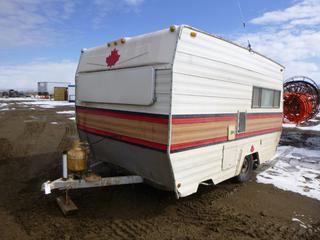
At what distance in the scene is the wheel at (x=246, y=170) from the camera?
6438 mm

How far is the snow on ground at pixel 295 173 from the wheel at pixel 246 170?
1.35ft

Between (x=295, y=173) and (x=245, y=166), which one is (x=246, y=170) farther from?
(x=295, y=173)

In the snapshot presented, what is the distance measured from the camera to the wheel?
644cm

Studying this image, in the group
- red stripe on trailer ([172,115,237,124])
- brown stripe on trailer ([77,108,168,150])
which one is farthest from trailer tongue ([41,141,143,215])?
red stripe on trailer ([172,115,237,124])

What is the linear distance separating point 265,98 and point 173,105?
346cm

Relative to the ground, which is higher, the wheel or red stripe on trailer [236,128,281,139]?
red stripe on trailer [236,128,281,139]

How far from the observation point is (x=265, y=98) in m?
6.71

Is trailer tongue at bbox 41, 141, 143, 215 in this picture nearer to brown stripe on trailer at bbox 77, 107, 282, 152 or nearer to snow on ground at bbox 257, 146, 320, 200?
brown stripe on trailer at bbox 77, 107, 282, 152

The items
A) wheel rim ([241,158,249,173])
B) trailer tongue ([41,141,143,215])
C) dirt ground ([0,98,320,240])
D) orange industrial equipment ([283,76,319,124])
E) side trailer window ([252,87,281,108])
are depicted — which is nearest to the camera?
dirt ground ([0,98,320,240])

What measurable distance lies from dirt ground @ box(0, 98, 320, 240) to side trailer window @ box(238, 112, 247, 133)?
51.2 inches

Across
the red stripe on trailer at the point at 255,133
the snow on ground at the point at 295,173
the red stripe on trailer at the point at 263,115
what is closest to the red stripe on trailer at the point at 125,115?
the red stripe on trailer at the point at 255,133

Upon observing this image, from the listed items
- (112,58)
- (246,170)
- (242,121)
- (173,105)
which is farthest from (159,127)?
(246,170)

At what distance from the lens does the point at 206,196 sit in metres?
5.70

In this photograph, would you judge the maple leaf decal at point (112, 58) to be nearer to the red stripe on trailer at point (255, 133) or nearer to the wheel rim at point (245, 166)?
the red stripe on trailer at point (255, 133)
